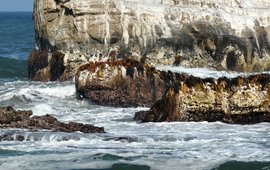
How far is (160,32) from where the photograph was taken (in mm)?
28516

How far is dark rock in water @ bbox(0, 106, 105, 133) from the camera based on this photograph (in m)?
18.7

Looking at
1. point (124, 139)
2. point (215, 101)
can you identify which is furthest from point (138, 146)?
point (215, 101)

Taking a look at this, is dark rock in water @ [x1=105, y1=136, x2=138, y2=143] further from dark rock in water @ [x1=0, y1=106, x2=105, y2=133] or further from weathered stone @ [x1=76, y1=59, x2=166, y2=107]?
weathered stone @ [x1=76, y1=59, x2=166, y2=107]

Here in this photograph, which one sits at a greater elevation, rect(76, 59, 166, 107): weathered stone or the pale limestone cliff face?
the pale limestone cliff face

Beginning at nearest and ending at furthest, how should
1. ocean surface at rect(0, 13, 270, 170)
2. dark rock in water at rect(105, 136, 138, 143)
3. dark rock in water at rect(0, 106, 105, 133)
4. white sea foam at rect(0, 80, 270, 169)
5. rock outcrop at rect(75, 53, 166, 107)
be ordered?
1. ocean surface at rect(0, 13, 270, 170)
2. white sea foam at rect(0, 80, 270, 169)
3. dark rock in water at rect(105, 136, 138, 143)
4. dark rock in water at rect(0, 106, 105, 133)
5. rock outcrop at rect(75, 53, 166, 107)

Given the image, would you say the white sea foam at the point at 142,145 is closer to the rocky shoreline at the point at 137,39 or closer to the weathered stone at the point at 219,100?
the weathered stone at the point at 219,100

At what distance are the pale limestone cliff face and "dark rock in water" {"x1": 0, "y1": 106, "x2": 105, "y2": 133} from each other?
8712 millimetres

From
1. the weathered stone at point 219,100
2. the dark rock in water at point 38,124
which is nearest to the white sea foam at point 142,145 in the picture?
the weathered stone at point 219,100

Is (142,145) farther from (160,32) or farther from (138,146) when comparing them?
(160,32)

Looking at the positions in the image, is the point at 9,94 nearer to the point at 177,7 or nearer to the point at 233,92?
the point at 177,7

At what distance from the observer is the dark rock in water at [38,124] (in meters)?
18.7

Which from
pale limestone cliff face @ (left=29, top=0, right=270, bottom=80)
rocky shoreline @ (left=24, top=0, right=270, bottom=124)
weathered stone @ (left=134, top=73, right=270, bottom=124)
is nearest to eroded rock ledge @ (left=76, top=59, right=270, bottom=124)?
weathered stone @ (left=134, top=73, right=270, bottom=124)

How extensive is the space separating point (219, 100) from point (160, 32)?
29.9ft

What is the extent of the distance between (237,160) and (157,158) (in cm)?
147
